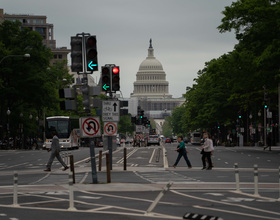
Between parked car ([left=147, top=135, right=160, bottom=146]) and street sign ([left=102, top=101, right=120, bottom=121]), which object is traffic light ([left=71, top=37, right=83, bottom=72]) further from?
parked car ([left=147, top=135, right=160, bottom=146])

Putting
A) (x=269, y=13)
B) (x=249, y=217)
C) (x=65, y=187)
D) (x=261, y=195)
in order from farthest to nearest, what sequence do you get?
(x=269, y=13) → (x=65, y=187) → (x=261, y=195) → (x=249, y=217)

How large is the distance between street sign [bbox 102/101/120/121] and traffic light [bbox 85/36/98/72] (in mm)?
7489

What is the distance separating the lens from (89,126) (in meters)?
26.0

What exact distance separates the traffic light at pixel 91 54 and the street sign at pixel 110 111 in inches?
295

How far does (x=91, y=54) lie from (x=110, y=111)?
7.94m

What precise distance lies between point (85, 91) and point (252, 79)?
40.9 m

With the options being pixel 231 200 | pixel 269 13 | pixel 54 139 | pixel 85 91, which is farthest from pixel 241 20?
pixel 231 200

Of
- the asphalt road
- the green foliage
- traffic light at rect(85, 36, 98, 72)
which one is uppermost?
the green foliage

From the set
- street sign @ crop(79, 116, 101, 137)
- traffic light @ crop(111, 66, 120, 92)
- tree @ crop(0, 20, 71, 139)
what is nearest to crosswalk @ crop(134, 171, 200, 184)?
street sign @ crop(79, 116, 101, 137)

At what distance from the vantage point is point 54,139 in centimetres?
3728

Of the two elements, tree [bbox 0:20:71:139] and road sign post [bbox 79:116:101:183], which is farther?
tree [bbox 0:20:71:139]

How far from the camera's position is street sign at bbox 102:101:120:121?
32.4 meters

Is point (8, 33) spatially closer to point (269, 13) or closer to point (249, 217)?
point (269, 13)

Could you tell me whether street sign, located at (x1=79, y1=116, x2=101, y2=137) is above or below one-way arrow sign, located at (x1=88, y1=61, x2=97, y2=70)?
below
